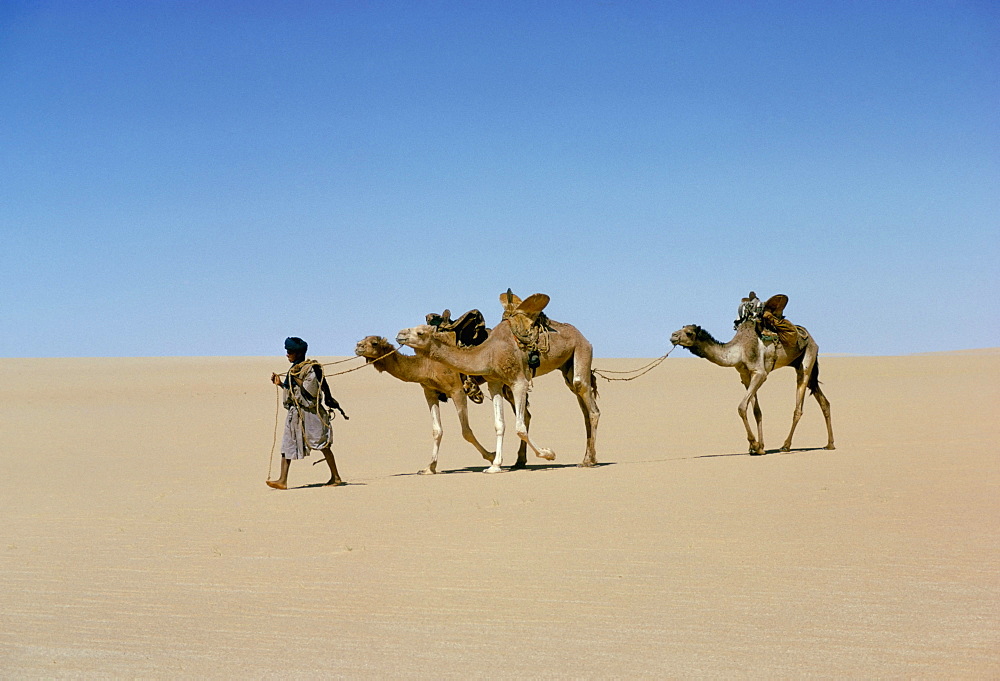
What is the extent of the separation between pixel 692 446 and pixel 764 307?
428 centimetres

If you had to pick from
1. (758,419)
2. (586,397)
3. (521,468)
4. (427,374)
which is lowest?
(521,468)

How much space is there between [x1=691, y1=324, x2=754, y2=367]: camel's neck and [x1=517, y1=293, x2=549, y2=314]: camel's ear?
275 cm

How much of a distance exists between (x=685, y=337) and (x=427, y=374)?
4.44 metres

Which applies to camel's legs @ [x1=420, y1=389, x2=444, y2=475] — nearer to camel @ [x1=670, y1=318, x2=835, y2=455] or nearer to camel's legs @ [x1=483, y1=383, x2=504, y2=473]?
camel's legs @ [x1=483, y1=383, x2=504, y2=473]

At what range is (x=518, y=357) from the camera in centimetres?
1508

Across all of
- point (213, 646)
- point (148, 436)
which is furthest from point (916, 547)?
point (148, 436)

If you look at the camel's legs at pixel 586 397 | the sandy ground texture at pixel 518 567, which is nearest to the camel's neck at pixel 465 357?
the sandy ground texture at pixel 518 567

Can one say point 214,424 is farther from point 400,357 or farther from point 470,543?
point 470,543

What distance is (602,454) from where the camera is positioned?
18.8 m

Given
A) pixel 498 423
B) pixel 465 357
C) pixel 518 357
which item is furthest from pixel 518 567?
pixel 498 423

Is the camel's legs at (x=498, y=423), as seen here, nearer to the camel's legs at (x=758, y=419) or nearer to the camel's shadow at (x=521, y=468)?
the camel's shadow at (x=521, y=468)

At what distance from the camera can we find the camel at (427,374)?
14109 mm

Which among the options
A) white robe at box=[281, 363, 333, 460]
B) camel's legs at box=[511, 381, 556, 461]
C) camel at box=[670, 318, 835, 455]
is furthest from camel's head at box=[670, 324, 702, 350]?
white robe at box=[281, 363, 333, 460]

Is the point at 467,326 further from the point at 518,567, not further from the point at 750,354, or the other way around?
the point at 518,567
